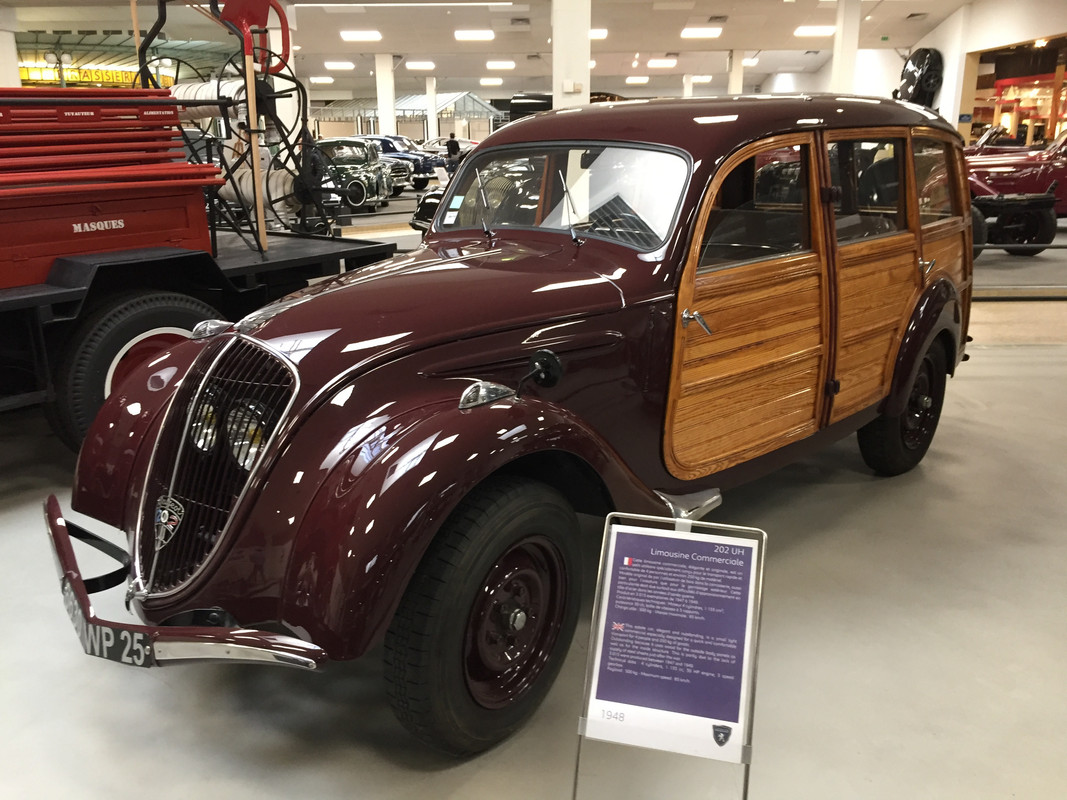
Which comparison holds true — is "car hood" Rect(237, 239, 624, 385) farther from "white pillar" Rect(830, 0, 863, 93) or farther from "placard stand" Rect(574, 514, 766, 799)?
"white pillar" Rect(830, 0, 863, 93)

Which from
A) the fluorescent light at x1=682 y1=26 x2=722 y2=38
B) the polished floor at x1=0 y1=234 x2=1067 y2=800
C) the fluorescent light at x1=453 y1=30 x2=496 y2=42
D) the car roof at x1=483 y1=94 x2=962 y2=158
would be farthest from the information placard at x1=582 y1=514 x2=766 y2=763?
the fluorescent light at x1=682 y1=26 x2=722 y2=38

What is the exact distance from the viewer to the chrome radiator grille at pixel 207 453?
2186mm

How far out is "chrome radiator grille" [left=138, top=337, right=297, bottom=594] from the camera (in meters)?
2.19

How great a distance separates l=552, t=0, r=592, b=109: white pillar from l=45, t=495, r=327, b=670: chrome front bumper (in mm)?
9599

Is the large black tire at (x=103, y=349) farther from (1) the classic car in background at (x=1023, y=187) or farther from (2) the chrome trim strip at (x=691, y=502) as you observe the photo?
(1) the classic car in background at (x=1023, y=187)

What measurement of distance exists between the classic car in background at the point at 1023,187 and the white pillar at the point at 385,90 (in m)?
15.8

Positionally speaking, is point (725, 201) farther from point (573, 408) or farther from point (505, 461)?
point (505, 461)

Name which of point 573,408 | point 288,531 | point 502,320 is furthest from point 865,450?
point 288,531

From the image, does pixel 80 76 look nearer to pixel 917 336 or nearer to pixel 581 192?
pixel 581 192

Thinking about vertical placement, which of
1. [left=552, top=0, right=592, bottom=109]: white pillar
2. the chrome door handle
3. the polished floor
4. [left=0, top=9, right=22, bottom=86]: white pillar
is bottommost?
the polished floor

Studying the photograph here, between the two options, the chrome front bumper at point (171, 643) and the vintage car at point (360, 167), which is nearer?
the chrome front bumper at point (171, 643)

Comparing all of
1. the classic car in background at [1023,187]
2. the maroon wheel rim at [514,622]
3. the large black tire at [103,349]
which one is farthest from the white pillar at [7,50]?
the maroon wheel rim at [514,622]

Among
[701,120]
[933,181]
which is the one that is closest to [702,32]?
[933,181]

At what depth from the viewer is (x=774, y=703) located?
8.22 feet
